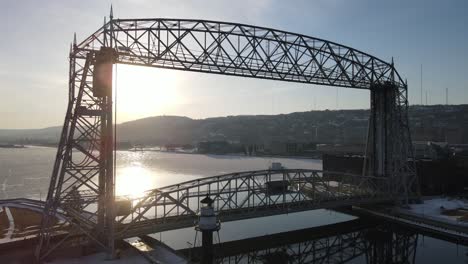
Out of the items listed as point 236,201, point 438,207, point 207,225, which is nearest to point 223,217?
point 236,201

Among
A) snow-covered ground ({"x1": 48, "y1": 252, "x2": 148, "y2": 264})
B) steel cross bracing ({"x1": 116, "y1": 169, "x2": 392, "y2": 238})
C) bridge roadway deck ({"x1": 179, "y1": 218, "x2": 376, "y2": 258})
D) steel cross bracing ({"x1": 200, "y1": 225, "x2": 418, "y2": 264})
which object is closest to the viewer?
snow-covered ground ({"x1": 48, "y1": 252, "x2": 148, "y2": 264})

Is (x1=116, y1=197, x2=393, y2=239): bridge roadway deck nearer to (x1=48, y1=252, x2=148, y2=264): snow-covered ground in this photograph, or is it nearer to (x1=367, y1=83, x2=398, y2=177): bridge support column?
(x1=48, y1=252, x2=148, y2=264): snow-covered ground

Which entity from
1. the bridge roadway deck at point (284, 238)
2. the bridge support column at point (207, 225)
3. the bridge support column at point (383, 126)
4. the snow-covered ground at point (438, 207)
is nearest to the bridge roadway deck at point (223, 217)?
the bridge roadway deck at point (284, 238)

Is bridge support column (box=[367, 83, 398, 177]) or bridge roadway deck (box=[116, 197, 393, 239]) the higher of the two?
bridge support column (box=[367, 83, 398, 177])

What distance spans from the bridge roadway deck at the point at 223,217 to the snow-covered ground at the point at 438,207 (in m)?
5.31

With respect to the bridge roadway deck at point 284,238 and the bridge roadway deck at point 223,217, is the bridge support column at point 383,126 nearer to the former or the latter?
the bridge roadway deck at point 223,217

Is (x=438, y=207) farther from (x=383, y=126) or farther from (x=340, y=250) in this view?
(x=340, y=250)

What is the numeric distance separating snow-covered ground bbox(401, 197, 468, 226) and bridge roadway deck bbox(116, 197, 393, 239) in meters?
5.31

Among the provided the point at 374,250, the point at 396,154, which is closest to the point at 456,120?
the point at 396,154

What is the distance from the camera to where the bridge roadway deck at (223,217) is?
25.1m

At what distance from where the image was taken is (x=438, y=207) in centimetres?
4025

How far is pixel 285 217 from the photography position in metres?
42.7

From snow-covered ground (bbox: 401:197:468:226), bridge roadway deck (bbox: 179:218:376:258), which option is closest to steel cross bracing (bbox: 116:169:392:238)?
bridge roadway deck (bbox: 179:218:376:258)

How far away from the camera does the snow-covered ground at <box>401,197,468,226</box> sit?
35272 millimetres
